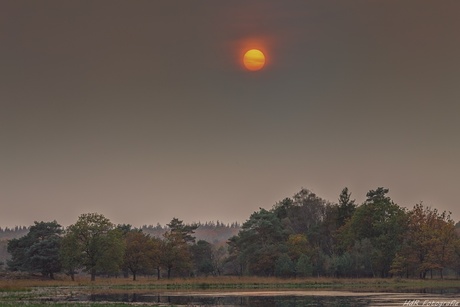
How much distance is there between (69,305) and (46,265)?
98.2 meters

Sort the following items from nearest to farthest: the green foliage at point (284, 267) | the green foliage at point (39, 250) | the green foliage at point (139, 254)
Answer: the green foliage at point (284, 267)
the green foliage at point (139, 254)
the green foliage at point (39, 250)

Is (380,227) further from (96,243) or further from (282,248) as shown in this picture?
(96,243)

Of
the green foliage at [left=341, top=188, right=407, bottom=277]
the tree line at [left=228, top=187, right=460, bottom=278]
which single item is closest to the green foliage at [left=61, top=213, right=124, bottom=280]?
the tree line at [left=228, top=187, right=460, bottom=278]

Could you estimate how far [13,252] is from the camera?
16888 cm

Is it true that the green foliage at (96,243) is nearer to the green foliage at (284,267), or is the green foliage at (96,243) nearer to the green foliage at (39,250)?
the green foliage at (39,250)

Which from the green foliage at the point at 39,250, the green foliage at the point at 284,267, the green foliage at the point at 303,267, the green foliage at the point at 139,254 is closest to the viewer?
the green foliage at the point at 303,267

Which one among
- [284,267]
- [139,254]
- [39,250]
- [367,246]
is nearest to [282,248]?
[284,267]

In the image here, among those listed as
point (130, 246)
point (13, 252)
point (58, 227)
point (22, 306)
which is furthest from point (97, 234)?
point (22, 306)

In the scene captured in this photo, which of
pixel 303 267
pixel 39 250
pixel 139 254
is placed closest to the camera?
pixel 303 267

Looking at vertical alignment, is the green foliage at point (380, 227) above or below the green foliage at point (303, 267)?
above

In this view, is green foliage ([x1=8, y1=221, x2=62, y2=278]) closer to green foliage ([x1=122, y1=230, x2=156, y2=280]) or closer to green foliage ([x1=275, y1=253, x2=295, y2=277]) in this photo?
green foliage ([x1=122, y1=230, x2=156, y2=280])

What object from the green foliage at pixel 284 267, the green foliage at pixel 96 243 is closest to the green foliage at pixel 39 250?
the green foliage at pixel 96 243

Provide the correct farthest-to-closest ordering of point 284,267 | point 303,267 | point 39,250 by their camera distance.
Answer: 1. point 39,250
2. point 284,267
3. point 303,267

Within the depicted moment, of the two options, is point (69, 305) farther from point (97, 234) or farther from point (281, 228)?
point (281, 228)
